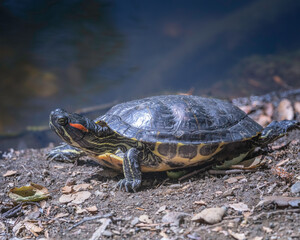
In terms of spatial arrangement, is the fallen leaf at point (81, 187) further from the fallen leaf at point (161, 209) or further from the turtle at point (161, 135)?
the fallen leaf at point (161, 209)

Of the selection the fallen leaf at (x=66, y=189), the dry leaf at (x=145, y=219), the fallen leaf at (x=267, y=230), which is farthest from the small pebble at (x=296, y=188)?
the fallen leaf at (x=66, y=189)

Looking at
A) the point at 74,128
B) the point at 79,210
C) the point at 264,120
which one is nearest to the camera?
the point at 79,210

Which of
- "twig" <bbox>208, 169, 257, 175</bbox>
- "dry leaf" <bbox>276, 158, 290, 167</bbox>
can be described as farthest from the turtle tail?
"twig" <bbox>208, 169, 257, 175</bbox>

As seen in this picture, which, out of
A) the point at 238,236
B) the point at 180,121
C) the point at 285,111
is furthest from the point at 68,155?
the point at 285,111

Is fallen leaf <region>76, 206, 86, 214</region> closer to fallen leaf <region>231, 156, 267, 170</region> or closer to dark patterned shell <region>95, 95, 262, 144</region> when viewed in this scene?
dark patterned shell <region>95, 95, 262, 144</region>

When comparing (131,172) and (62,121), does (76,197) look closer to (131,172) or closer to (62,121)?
(131,172)

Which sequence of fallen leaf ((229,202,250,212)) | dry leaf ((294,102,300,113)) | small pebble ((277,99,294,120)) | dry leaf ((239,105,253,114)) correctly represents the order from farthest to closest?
dry leaf ((239,105,253,114)) < dry leaf ((294,102,300,113)) < small pebble ((277,99,294,120)) < fallen leaf ((229,202,250,212))
